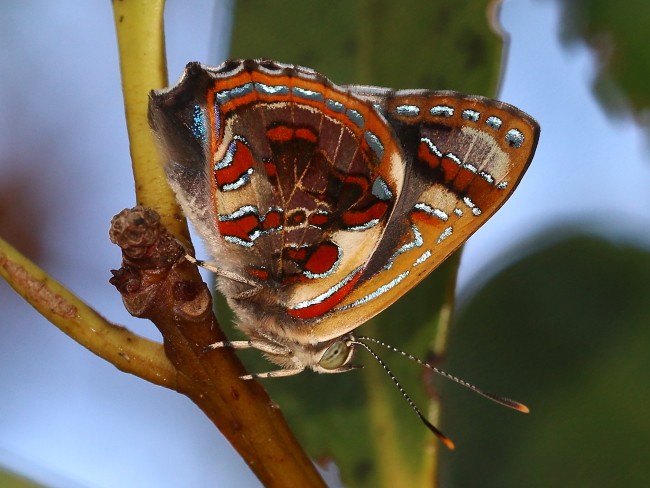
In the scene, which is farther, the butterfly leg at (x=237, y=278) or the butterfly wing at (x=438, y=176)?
the butterfly leg at (x=237, y=278)

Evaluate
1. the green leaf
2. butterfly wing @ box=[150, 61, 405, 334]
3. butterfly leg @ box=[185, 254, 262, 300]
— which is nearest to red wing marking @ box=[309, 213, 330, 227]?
butterfly wing @ box=[150, 61, 405, 334]

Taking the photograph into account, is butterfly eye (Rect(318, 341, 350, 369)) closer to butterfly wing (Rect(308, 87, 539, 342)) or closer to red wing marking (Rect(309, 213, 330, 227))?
butterfly wing (Rect(308, 87, 539, 342))

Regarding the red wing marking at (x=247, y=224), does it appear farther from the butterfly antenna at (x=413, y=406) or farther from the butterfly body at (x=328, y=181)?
the butterfly antenna at (x=413, y=406)

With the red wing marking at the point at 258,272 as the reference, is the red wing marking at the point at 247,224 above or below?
above

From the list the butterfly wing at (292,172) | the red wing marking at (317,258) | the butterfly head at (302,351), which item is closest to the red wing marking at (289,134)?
the butterfly wing at (292,172)

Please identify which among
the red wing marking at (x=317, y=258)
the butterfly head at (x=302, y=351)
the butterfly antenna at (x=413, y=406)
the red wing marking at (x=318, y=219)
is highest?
the red wing marking at (x=318, y=219)

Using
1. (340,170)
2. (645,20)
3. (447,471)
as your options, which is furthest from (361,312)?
(645,20)

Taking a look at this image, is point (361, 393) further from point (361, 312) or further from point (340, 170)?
point (340, 170)
